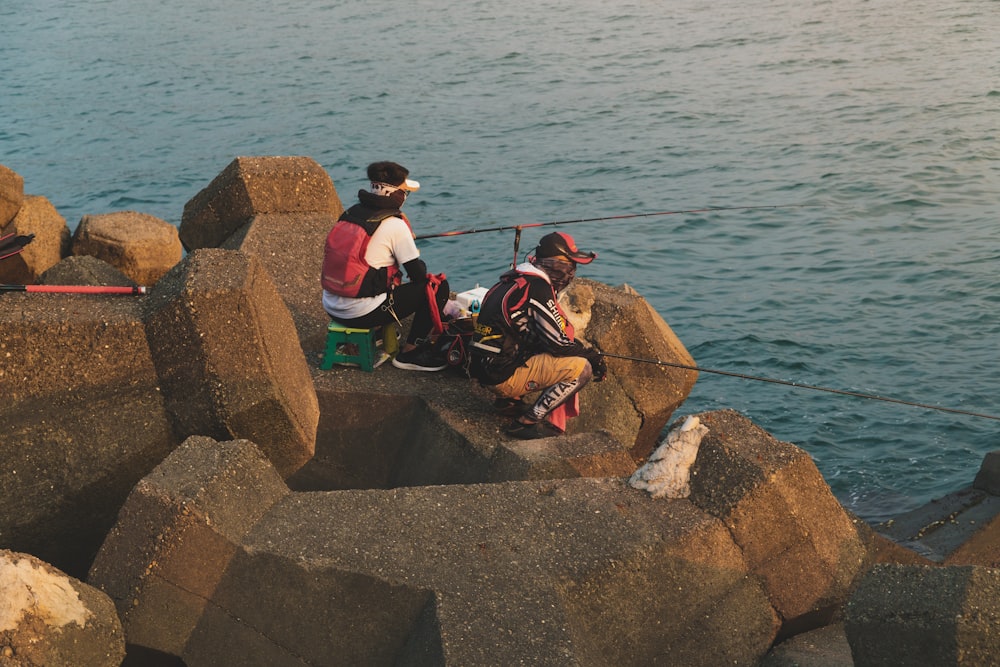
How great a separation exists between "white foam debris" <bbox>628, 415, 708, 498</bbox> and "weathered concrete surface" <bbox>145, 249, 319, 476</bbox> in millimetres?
1762

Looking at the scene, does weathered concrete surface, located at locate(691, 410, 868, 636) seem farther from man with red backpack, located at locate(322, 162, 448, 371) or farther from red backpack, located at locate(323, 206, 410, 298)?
red backpack, located at locate(323, 206, 410, 298)

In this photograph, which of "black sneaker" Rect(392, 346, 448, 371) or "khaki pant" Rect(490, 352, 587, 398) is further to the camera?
"black sneaker" Rect(392, 346, 448, 371)

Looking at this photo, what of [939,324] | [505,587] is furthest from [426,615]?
[939,324]

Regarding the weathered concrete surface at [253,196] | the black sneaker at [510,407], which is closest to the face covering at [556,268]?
Result: the black sneaker at [510,407]

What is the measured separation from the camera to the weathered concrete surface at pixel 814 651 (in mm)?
4570

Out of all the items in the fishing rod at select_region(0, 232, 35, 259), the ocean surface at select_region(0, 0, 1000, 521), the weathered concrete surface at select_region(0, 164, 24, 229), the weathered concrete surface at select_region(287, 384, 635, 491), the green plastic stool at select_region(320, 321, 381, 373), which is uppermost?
the fishing rod at select_region(0, 232, 35, 259)

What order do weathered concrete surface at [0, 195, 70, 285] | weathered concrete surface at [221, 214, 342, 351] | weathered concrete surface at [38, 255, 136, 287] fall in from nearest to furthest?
weathered concrete surface at [38, 255, 136, 287], weathered concrete surface at [221, 214, 342, 351], weathered concrete surface at [0, 195, 70, 285]

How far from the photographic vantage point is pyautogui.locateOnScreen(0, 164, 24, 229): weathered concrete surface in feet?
32.3

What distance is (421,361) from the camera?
7359 mm

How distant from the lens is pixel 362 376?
284 inches

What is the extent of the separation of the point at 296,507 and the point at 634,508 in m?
1.48

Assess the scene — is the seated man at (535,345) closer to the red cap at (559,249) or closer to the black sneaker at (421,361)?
the red cap at (559,249)

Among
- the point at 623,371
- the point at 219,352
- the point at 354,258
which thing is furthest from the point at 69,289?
the point at 623,371

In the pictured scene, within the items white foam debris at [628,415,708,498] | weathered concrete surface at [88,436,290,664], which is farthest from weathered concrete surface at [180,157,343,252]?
white foam debris at [628,415,708,498]
